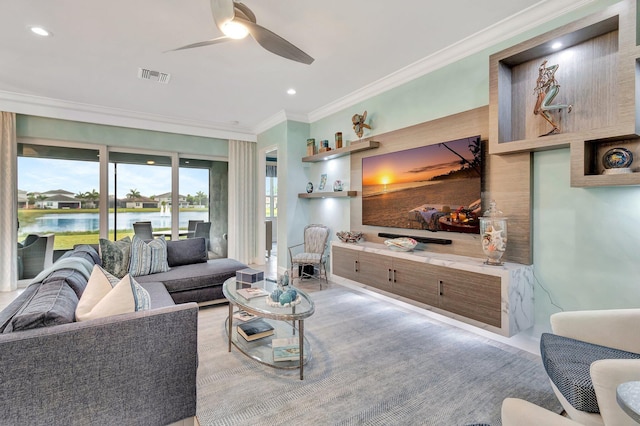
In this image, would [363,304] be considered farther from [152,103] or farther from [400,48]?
[152,103]

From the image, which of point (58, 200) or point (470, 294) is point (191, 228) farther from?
point (470, 294)

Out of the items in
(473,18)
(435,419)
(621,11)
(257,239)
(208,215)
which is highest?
(473,18)

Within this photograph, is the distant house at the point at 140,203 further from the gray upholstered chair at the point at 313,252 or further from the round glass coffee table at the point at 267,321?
the round glass coffee table at the point at 267,321

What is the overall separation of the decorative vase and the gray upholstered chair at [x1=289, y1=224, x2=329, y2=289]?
2.57m

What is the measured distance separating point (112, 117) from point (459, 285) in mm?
5973

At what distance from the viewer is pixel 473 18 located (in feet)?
8.64

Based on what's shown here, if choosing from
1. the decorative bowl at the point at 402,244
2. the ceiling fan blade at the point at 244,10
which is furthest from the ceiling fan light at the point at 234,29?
the decorative bowl at the point at 402,244

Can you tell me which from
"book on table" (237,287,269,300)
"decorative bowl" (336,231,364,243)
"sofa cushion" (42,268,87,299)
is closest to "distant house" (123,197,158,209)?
"sofa cushion" (42,268,87,299)

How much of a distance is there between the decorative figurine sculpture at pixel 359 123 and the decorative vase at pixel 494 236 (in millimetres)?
2176

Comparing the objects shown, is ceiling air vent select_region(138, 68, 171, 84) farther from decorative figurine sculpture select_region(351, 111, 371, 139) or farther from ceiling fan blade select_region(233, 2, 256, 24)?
decorative figurine sculpture select_region(351, 111, 371, 139)

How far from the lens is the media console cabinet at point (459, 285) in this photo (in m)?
2.41

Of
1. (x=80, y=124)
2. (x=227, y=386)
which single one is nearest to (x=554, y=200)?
(x=227, y=386)

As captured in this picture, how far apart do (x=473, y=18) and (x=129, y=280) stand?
3414mm

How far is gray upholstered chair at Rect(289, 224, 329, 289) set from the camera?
4.72 meters
